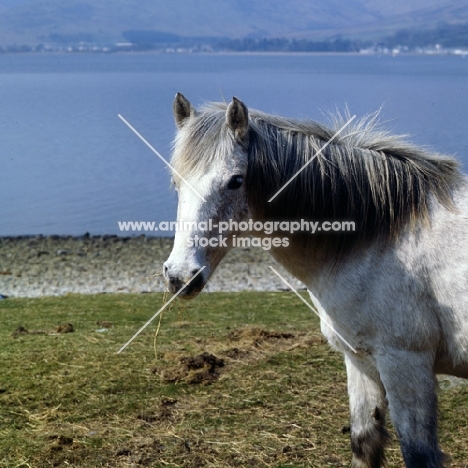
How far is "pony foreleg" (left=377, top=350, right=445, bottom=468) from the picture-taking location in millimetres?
3814

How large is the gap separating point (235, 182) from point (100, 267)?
42.7 ft

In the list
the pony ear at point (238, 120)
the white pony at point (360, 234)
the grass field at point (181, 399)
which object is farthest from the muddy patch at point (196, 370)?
the pony ear at point (238, 120)

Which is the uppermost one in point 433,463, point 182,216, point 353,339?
point 182,216

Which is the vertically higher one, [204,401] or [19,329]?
[204,401]

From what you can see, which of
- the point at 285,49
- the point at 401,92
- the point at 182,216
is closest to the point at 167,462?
the point at 182,216

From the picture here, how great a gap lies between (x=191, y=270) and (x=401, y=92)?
196 ft

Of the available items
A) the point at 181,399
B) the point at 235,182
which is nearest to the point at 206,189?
the point at 235,182

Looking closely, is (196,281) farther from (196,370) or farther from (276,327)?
(276,327)

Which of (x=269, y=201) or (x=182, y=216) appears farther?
(x=269, y=201)

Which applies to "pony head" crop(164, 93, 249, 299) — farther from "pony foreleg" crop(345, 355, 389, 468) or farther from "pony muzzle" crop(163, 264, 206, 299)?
"pony foreleg" crop(345, 355, 389, 468)

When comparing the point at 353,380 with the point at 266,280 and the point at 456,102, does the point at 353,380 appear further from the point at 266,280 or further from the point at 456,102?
the point at 456,102

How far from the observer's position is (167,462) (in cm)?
495

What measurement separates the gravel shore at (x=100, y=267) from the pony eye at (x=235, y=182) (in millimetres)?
8566

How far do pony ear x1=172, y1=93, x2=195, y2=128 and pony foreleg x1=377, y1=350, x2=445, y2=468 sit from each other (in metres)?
1.72
